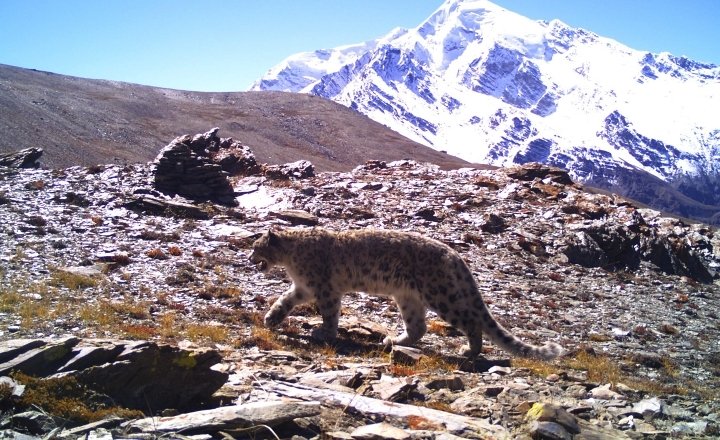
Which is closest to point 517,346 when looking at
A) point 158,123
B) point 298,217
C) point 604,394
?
point 604,394

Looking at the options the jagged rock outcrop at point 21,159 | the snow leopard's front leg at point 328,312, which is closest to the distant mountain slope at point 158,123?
the jagged rock outcrop at point 21,159

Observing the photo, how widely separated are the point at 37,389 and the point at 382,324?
1010 cm

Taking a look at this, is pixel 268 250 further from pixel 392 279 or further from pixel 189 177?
pixel 189 177

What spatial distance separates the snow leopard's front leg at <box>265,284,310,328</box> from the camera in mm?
13930

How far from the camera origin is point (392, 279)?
1324 centimetres

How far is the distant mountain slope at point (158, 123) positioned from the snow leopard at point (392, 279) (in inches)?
2065

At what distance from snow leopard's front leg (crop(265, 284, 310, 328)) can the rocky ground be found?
1.77 ft

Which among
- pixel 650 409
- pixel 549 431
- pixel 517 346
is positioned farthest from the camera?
pixel 517 346

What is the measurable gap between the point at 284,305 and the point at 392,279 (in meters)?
2.87

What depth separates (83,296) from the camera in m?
14.7

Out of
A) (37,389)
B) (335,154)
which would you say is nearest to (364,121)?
(335,154)

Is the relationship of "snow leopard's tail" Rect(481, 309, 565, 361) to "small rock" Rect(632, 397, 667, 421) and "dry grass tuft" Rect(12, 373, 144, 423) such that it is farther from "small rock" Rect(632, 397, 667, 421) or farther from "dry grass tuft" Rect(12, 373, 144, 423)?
"dry grass tuft" Rect(12, 373, 144, 423)

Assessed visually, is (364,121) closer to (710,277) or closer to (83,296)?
(710,277)

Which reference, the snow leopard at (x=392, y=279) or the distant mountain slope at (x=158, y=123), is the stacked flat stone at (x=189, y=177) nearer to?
the snow leopard at (x=392, y=279)
